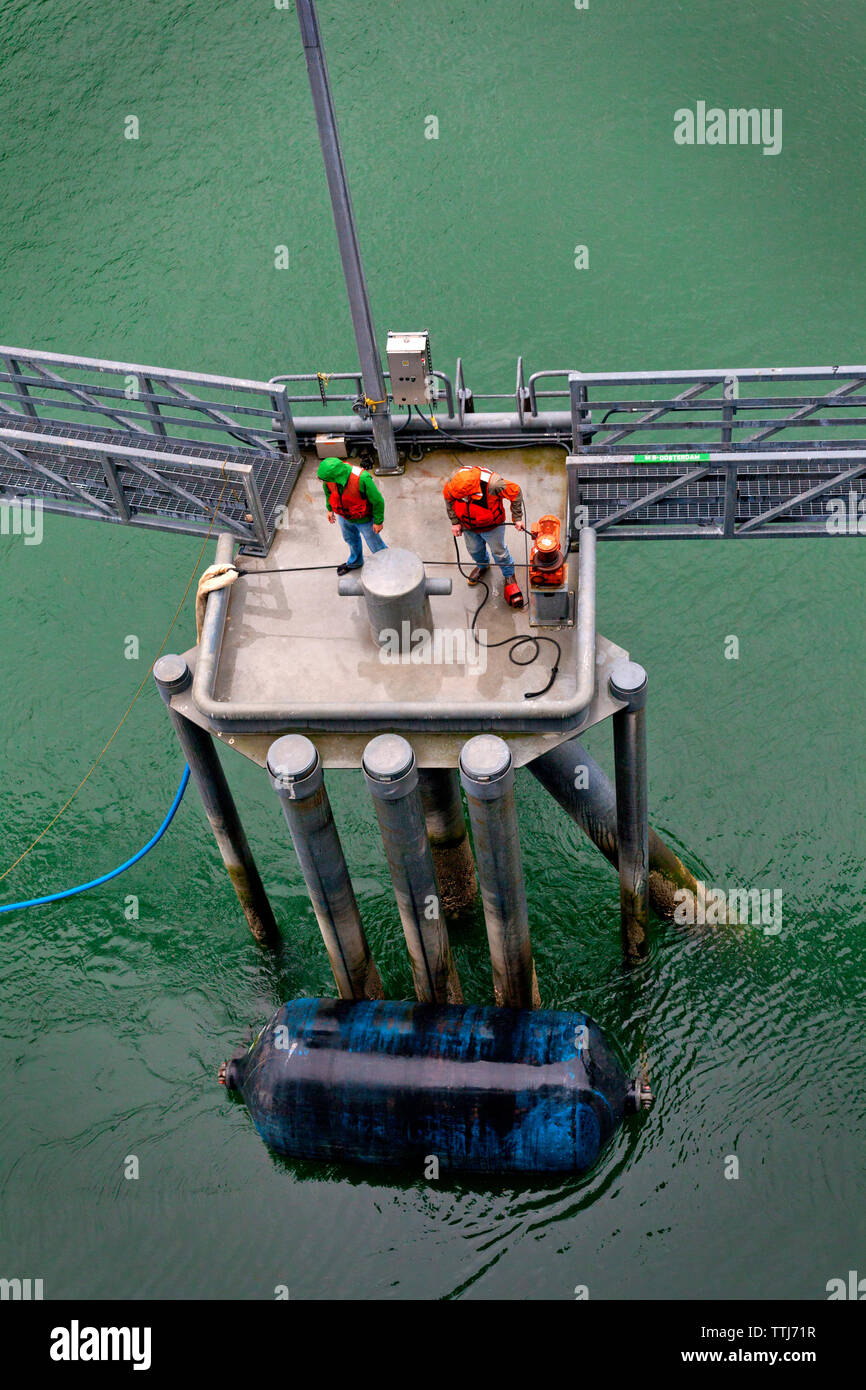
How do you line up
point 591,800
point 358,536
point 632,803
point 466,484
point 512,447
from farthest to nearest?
point 591,800 → point 512,447 → point 632,803 → point 358,536 → point 466,484

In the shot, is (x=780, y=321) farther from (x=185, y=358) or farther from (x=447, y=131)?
(x=185, y=358)

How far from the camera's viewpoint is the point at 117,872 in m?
22.0

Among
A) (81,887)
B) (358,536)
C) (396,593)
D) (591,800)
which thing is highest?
(358,536)

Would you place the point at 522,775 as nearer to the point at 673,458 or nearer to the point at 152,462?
the point at 673,458

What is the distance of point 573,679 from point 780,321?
16.0 meters

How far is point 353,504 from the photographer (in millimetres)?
16391

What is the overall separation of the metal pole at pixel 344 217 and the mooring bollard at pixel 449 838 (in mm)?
5630

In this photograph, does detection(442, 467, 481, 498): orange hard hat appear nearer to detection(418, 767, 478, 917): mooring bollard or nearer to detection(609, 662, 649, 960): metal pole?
detection(609, 662, 649, 960): metal pole

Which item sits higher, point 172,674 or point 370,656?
point 370,656

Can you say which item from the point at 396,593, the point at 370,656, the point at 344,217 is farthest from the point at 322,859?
the point at 344,217

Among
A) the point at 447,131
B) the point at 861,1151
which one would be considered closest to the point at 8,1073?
the point at 861,1151

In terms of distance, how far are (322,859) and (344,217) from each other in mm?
8011

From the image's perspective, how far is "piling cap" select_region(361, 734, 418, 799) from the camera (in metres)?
15.2

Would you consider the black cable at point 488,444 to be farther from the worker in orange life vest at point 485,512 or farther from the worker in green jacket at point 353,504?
the worker in green jacket at point 353,504
